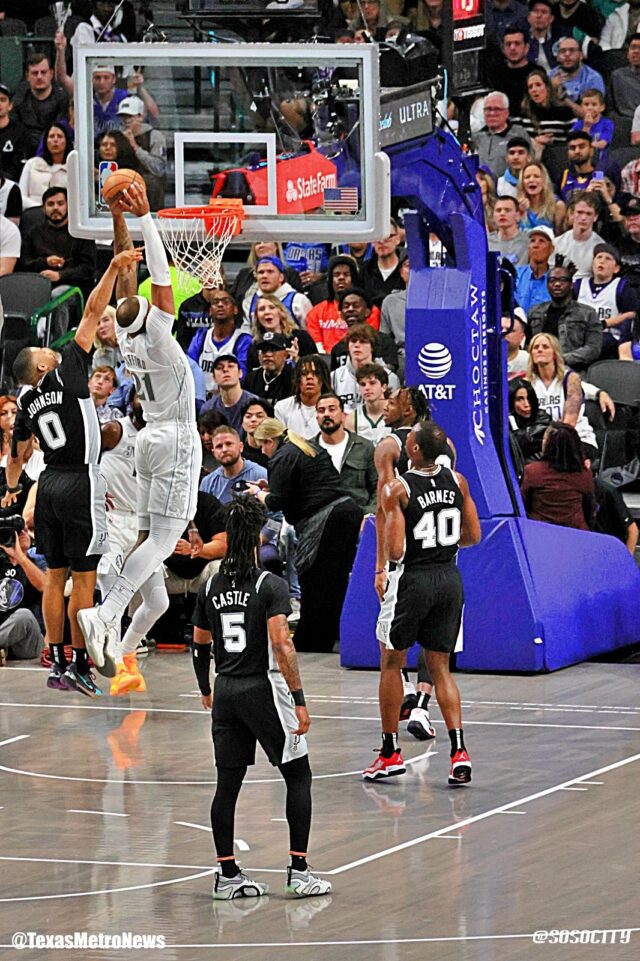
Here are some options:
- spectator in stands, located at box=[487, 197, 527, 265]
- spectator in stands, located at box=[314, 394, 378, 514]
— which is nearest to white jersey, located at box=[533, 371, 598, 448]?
spectator in stands, located at box=[314, 394, 378, 514]

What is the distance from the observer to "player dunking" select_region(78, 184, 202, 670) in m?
11.4

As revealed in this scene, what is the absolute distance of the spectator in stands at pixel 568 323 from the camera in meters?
17.3

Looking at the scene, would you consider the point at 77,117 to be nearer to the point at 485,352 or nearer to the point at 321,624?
the point at 485,352

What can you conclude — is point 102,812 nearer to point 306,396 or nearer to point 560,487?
point 560,487

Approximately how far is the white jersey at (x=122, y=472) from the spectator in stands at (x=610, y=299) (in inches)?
177

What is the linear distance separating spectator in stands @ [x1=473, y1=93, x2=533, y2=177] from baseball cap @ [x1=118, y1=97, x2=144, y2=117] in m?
7.15

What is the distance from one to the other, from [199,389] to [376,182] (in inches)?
181

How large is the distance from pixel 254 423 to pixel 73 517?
13.4 feet

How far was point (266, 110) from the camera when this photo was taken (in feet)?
43.9

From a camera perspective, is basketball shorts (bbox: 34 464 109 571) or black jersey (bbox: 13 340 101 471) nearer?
black jersey (bbox: 13 340 101 471)

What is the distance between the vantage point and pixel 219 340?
17.4m

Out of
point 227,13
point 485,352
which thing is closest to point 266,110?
point 227,13

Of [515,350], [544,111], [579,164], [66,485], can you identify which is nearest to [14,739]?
[66,485]

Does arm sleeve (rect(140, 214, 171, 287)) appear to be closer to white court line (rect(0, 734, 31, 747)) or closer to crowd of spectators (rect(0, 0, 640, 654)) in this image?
crowd of spectators (rect(0, 0, 640, 654))
